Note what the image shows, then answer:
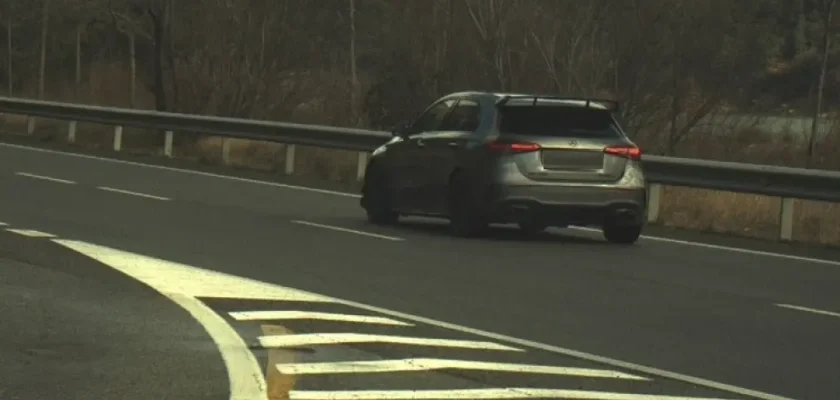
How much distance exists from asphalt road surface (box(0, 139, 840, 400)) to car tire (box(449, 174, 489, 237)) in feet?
0.83

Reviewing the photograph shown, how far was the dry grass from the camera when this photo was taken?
2189cm

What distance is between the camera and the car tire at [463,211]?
1722 cm

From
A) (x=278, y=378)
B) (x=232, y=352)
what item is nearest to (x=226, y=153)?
(x=232, y=352)

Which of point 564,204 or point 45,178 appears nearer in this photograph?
point 564,204

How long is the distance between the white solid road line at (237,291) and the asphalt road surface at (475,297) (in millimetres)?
33

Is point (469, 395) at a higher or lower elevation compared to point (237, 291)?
higher

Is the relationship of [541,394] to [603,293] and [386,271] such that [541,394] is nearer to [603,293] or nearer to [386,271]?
[603,293]

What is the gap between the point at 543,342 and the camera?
1046cm

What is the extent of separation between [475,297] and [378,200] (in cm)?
664

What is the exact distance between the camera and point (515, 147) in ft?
56.1

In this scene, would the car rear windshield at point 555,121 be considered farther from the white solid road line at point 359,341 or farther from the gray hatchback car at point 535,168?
the white solid road line at point 359,341

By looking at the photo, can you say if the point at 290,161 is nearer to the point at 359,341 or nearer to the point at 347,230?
the point at 347,230

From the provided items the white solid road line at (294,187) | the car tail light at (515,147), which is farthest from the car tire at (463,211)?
the white solid road line at (294,187)

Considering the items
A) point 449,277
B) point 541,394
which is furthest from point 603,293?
point 541,394
